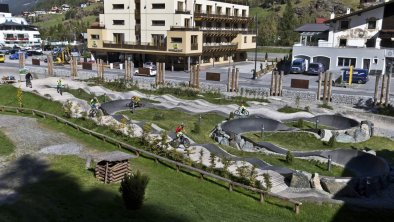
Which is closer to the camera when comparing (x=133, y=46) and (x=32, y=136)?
(x=32, y=136)

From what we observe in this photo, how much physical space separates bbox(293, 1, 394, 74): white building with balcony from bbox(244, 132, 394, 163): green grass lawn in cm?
3668

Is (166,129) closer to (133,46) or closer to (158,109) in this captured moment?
(158,109)

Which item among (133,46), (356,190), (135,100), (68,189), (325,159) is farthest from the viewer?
(133,46)

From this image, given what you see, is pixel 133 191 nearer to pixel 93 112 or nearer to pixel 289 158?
pixel 289 158

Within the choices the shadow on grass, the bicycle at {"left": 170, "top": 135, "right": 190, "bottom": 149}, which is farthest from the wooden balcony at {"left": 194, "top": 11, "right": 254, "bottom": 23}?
the shadow on grass

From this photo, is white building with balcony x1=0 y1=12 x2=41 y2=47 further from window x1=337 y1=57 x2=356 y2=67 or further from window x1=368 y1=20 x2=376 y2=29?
window x1=368 y1=20 x2=376 y2=29

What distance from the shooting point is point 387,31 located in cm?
6544

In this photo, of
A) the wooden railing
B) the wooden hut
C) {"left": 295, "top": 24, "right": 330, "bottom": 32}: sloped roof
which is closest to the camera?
the wooden railing

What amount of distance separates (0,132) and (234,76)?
26590 mm

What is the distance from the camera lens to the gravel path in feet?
65.5

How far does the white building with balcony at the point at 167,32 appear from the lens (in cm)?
6906

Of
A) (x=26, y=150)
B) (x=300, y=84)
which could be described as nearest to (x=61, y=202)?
(x=26, y=150)

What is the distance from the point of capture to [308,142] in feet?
98.4

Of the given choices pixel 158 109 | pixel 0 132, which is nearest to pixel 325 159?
pixel 158 109
